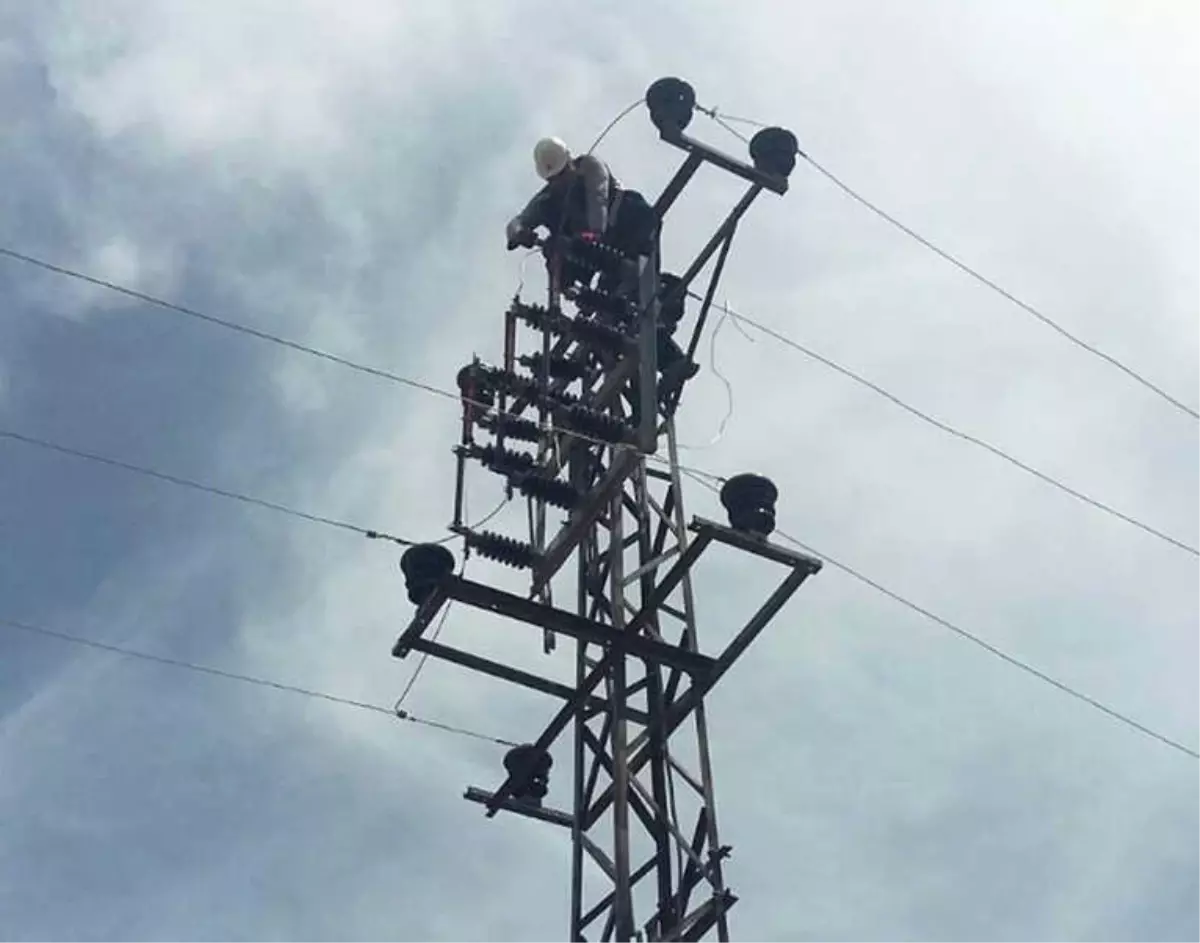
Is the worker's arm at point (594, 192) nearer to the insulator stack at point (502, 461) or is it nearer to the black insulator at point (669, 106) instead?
the black insulator at point (669, 106)

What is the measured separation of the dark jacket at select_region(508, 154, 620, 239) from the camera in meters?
14.2

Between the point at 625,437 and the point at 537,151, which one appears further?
the point at 537,151

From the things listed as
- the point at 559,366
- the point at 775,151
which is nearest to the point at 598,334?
the point at 559,366

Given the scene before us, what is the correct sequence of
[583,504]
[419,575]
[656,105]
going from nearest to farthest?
[419,575]
[583,504]
[656,105]

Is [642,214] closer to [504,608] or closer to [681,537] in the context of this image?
[681,537]

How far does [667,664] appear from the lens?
12.6m

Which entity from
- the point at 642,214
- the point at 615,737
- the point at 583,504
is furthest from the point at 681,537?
the point at 642,214

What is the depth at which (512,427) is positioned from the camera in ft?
44.0

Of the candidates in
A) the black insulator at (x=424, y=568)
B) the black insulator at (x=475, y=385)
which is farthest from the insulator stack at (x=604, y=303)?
the black insulator at (x=424, y=568)

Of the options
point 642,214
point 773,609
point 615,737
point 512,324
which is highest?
point 642,214

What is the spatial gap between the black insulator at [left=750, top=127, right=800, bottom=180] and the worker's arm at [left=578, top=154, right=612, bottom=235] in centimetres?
120

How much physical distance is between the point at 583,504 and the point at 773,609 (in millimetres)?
1607

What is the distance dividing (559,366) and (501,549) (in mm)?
1747

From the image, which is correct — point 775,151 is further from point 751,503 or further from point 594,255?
point 751,503
